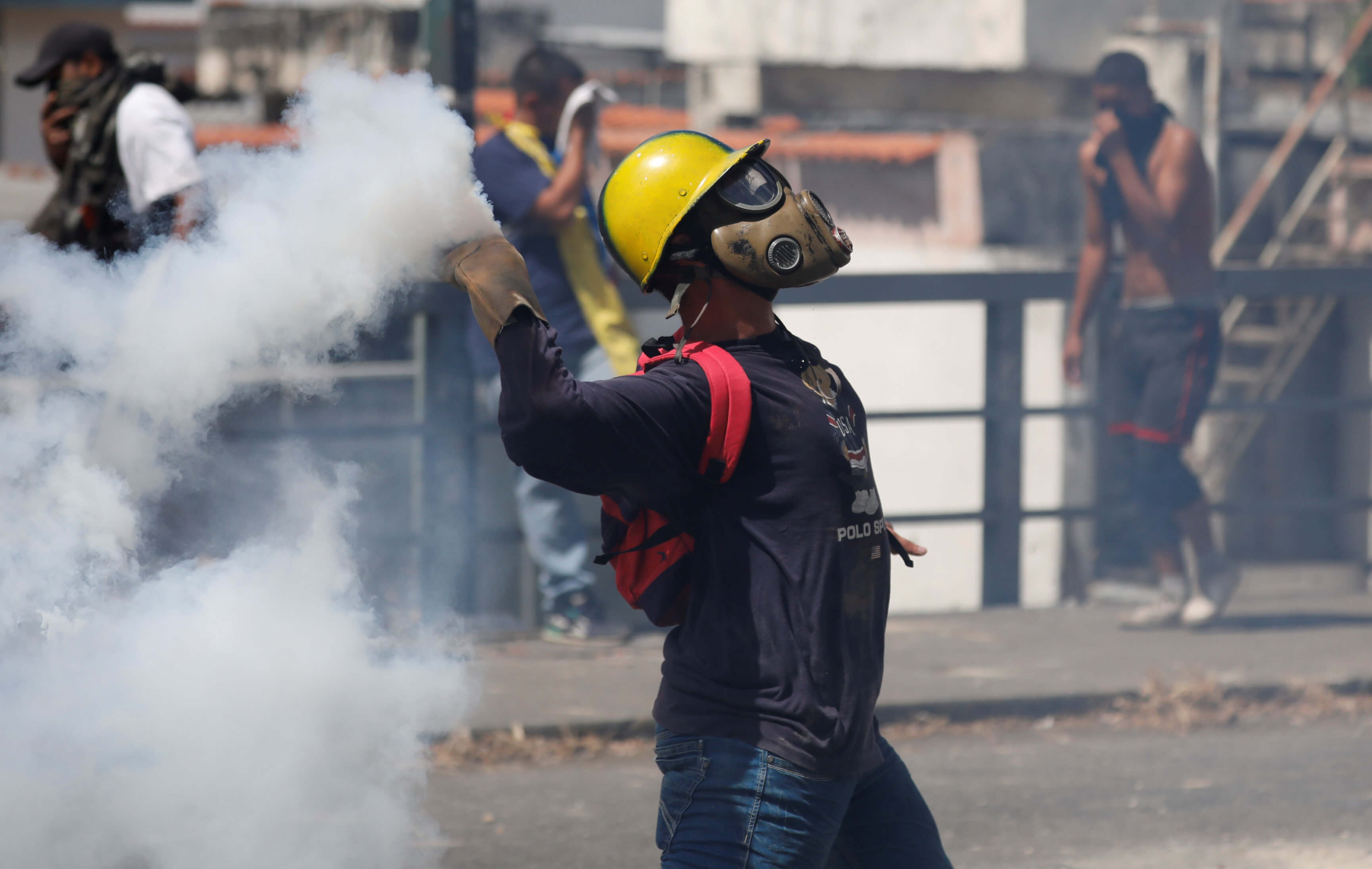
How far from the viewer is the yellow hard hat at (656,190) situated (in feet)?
8.09

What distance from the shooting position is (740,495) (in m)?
2.43

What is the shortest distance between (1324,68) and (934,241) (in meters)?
3.08

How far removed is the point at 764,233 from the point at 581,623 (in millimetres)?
3784

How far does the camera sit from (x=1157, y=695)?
17.9ft

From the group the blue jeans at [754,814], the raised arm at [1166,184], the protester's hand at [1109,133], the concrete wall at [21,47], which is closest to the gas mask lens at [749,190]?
the blue jeans at [754,814]

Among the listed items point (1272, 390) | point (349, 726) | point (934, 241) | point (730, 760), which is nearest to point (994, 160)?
point (934, 241)

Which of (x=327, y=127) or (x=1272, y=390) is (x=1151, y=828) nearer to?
(x=327, y=127)

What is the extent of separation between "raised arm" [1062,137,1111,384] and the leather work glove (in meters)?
4.65

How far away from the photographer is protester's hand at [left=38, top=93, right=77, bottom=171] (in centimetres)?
523

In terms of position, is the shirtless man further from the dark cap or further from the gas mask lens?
the gas mask lens

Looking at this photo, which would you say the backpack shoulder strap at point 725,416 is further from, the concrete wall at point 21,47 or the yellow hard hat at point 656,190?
the concrete wall at point 21,47

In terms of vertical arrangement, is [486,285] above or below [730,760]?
above

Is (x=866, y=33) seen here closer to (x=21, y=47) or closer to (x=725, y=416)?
(x=725, y=416)

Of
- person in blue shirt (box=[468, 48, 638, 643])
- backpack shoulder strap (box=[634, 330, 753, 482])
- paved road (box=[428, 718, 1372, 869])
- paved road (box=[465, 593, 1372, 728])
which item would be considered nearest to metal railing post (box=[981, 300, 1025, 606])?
paved road (box=[465, 593, 1372, 728])
